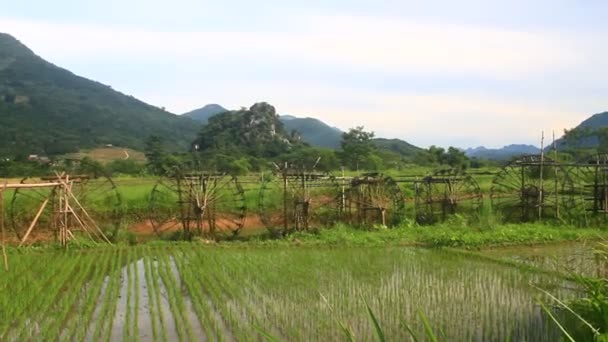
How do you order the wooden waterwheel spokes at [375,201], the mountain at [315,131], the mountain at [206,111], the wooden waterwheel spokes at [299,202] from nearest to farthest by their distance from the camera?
the wooden waterwheel spokes at [299,202] → the wooden waterwheel spokes at [375,201] → the mountain at [315,131] → the mountain at [206,111]

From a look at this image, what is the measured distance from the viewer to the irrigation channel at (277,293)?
7504 millimetres

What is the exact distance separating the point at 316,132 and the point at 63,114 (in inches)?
2646

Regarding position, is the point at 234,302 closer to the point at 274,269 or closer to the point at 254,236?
the point at 274,269

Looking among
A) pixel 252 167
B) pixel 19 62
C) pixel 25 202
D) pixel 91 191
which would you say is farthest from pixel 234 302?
pixel 19 62

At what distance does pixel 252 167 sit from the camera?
1454 inches

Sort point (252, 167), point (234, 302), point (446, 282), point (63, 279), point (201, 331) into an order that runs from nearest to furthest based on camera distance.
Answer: point (201, 331) → point (234, 302) → point (446, 282) → point (63, 279) → point (252, 167)

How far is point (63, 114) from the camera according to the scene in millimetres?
56281

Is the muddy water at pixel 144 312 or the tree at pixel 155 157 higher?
the tree at pixel 155 157

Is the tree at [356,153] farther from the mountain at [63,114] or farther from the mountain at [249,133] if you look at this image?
the mountain at [63,114]

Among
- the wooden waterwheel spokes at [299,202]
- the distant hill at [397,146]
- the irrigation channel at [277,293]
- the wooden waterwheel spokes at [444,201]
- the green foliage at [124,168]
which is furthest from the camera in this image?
the distant hill at [397,146]

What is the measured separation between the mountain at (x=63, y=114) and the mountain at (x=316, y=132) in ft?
113

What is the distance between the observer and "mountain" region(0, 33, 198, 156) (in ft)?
151

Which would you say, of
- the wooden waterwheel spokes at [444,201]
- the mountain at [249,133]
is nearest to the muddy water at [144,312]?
the wooden waterwheel spokes at [444,201]

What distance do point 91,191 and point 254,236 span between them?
19.3 feet
